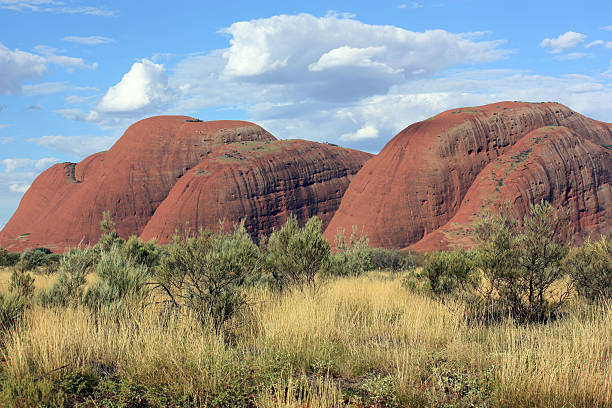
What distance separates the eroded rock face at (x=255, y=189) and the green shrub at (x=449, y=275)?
4479cm

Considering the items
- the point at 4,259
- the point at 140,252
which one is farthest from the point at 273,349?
the point at 4,259

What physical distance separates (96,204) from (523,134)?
59.1m

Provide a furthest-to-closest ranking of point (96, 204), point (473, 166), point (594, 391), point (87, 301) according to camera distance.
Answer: point (96, 204)
point (473, 166)
point (87, 301)
point (594, 391)

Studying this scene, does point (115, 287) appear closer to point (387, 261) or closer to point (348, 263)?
point (348, 263)

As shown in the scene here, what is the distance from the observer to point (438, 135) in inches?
1964

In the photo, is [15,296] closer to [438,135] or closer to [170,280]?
[170,280]

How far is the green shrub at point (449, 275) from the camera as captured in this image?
11.4 meters

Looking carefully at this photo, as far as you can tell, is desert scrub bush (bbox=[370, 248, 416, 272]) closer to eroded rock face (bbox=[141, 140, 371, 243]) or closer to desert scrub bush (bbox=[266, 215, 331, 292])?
desert scrub bush (bbox=[266, 215, 331, 292])

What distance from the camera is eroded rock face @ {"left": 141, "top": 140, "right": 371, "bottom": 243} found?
56.9 metres

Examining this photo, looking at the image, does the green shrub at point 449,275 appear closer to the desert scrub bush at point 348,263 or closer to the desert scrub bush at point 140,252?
the desert scrub bush at point 348,263

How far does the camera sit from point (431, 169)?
4847 centimetres

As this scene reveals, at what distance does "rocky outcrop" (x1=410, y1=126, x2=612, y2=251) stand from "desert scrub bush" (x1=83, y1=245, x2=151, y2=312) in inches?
1479

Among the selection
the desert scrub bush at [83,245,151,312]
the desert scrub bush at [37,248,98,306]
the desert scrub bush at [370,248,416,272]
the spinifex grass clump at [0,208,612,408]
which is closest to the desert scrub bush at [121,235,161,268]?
the desert scrub bush at [37,248,98,306]

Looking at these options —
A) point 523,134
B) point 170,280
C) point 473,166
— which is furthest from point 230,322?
point 523,134
